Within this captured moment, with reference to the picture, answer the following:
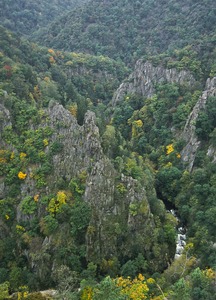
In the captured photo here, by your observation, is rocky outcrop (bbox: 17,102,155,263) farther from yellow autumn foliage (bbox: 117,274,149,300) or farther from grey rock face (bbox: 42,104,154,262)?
yellow autumn foliage (bbox: 117,274,149,300)

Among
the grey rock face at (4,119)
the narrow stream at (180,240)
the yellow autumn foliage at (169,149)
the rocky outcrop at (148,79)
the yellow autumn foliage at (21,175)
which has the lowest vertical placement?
the narrow stream at (180,240)

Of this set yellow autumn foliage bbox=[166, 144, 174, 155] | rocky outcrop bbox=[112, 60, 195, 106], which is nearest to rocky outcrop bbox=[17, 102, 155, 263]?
yellow autumn foliage bbox=[166, 144, 174, 155]

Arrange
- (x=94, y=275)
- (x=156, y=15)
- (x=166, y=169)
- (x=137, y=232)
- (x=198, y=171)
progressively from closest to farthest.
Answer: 1. (x=94, y=275)
2. (x=137, y=232)
3. (x=198, y=171)
4. (x=166, y=169)
5. (x=156, y=15)

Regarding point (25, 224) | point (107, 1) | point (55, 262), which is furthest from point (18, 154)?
point (107, 1)

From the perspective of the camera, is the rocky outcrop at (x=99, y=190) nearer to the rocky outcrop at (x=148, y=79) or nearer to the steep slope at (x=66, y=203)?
the steep slope at (x=66, y=203)

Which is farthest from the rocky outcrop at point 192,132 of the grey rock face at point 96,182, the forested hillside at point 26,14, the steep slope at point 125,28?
the forested hillside at point 26,14

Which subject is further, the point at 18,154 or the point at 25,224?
the point at 18,154

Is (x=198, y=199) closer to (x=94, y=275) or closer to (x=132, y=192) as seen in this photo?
(x=132, y=192)

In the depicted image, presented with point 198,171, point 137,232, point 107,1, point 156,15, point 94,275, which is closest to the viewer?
point 94,275
